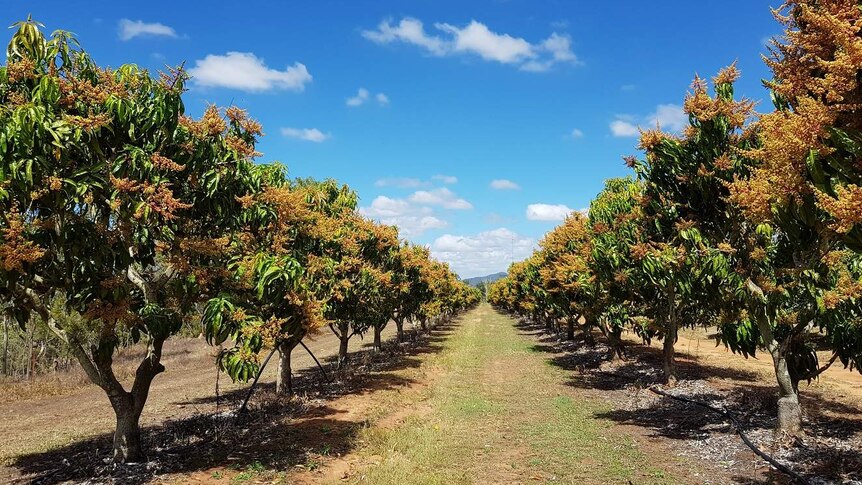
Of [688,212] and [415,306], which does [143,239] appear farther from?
[415,306]

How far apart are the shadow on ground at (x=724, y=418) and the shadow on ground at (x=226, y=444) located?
9779 mm

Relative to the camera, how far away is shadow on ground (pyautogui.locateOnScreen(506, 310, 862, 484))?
11.1m

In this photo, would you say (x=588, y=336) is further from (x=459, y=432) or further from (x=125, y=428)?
(x=125, y=428)

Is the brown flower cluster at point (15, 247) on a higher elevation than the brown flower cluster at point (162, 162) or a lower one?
lower

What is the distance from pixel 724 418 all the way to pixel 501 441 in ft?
23.4

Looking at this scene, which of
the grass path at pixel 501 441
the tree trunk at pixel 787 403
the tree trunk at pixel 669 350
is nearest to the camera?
the grass path at pixel 501 441

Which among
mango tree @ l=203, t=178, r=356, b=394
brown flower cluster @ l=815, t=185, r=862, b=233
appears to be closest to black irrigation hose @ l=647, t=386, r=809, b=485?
brown flower cluster @ l=815, t=185, r=862, b=233

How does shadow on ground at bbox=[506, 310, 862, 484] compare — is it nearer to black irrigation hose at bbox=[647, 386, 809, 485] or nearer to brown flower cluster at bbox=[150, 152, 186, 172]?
black irrigation hose at bbox=[647, 386, 809, 485]

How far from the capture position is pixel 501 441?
15102mm

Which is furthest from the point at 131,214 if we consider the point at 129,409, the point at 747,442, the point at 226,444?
the point at 747,442

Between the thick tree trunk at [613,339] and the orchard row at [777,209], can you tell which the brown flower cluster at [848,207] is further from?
the thick tree trunk at [613,339]

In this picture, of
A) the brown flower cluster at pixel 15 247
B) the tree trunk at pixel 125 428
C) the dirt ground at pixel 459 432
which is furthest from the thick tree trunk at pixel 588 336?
the brown flower cluster at pixel 15 247

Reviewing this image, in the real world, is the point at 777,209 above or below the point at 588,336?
above

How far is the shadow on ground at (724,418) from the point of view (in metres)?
11.1
